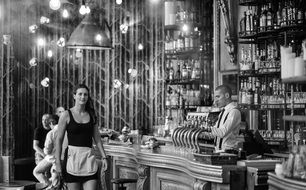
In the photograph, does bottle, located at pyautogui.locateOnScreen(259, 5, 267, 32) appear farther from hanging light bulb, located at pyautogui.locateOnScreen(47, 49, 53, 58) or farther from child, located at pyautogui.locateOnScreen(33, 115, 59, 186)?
hanging light bulb, located at pyautogui.locateOnScreen(47, 49, 53, 58)

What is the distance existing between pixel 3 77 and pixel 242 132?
5327 mm

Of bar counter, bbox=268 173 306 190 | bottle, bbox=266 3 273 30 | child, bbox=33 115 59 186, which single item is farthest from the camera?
child, bbox=33 115 59 186

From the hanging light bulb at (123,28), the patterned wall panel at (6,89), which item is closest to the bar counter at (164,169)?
the patterned wall panel at (6,89)

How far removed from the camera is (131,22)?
1148 centimetres

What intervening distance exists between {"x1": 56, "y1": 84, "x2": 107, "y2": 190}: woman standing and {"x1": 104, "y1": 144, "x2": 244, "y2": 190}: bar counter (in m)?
0.62

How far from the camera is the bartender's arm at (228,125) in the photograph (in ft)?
19.4

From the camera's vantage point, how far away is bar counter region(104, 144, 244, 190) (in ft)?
15.9

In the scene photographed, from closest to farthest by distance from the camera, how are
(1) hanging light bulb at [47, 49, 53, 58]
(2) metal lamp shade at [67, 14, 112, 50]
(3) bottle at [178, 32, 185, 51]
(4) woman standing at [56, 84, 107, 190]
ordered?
(4) woman standing at [56, 84, 107, 190] → (2) metal lamp shade at [67, 14, 112, 50] → (3) bottle at [178, 32, 185, 51] → (1) hanging light bulb at [47, 49, 53, 58]

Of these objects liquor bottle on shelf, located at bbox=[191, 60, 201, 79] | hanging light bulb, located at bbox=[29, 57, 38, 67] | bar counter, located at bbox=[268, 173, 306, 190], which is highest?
hanging light bulb, located at bbox=[29, 57, 38, 67]

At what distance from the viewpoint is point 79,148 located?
578 centimetres

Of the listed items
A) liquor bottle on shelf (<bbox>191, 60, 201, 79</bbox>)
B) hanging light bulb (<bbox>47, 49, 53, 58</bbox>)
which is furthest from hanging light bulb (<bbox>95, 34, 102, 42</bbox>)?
hanging light bulb (<bbox>47, 49, 53, 58</bbox>)

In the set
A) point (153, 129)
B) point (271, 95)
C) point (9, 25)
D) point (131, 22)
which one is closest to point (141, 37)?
point (131, 22)

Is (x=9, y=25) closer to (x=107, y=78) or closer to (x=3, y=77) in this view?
(x=3, y=77)

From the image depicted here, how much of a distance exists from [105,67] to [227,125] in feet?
19.1
